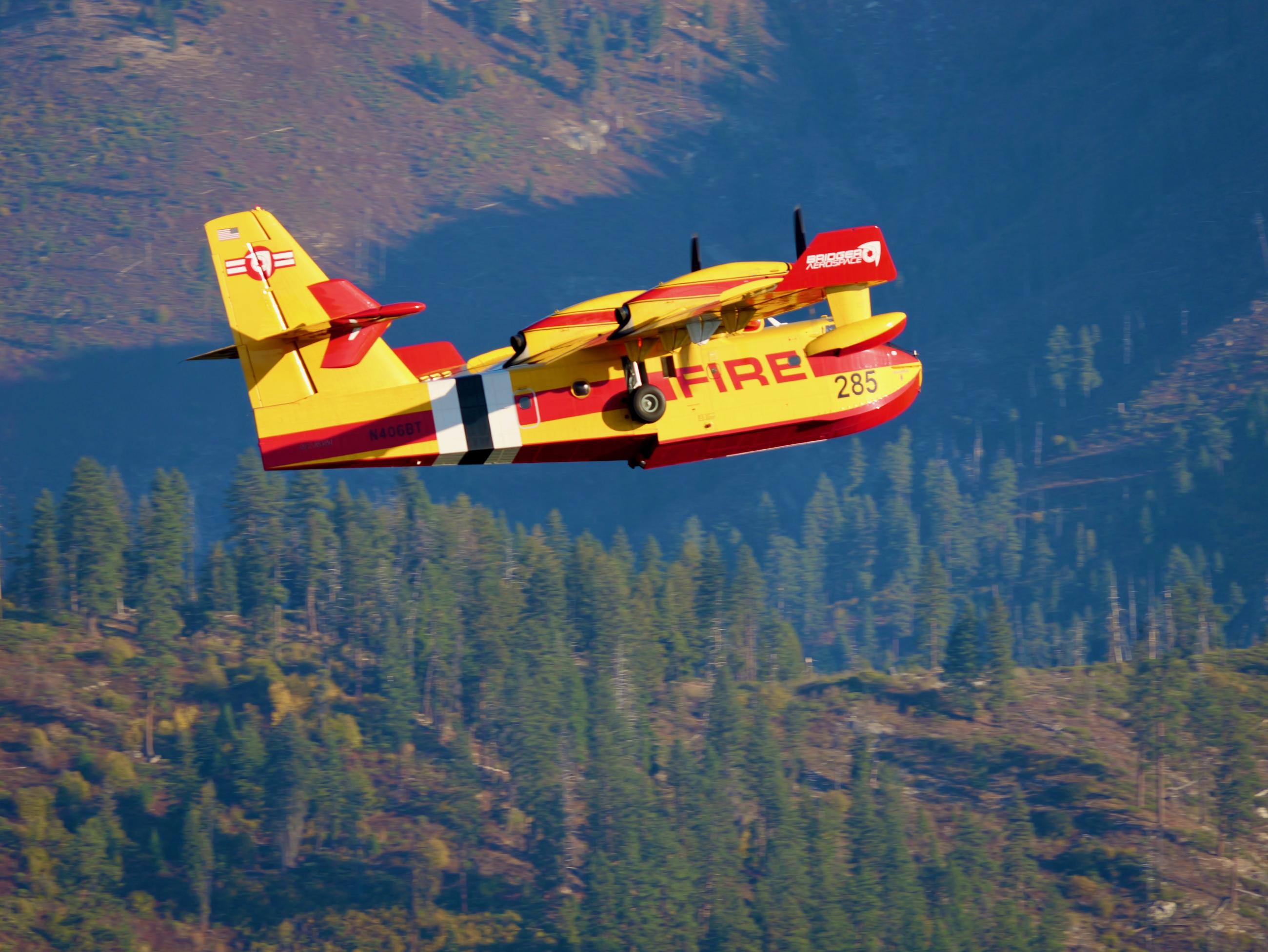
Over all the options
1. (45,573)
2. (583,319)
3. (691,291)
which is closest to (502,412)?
(583,319)

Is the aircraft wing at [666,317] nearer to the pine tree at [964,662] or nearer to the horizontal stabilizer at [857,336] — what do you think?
the horizontal stabilizer at [857,336]

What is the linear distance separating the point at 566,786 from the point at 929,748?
36.8 meters

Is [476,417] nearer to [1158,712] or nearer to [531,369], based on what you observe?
[531,369]

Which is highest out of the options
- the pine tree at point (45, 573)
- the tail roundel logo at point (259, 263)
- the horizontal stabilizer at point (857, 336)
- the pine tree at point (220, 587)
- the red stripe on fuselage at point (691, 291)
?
the tail roundel logo at point (259, 263)

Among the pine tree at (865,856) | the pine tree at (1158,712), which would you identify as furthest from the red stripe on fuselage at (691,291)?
the pine tree at (1158,712)

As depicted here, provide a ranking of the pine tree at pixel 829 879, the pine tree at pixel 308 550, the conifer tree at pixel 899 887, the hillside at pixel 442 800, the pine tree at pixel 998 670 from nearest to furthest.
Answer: the pine tree at pixel 829 879, the conifer tree at pixel 899 887, the hillside at pixel 442 800, the pine tree at pixel 998 670, the pine tree at pixel 308 550

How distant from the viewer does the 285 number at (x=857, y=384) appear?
4644 cm

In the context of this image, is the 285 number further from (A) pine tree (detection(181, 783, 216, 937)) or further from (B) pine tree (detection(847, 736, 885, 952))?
(A) pine tree (detection(181, 783, 216, 937))

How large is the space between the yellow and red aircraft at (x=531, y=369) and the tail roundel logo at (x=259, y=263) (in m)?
0.04

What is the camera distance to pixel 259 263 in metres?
42.1

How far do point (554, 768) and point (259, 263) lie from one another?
136186 mm

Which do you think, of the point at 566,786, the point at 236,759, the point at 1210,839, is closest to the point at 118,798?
the point at 236,759

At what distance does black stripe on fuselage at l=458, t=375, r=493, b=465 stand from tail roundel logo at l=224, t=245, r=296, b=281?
17.3 ft

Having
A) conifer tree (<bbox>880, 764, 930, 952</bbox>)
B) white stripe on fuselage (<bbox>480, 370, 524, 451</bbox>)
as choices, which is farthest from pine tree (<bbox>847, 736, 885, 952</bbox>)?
white stripe on fuselage (<bbox>480, 370, 524, 451</bbox>)
